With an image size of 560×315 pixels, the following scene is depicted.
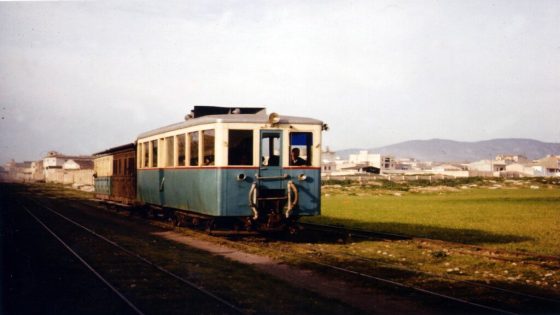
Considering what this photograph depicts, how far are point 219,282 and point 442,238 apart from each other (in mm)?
9004

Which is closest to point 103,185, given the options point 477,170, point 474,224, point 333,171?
point 474,224

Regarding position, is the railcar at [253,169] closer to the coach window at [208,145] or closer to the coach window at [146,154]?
the coach window at [208,145]

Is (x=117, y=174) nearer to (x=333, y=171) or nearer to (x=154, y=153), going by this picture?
(x=154, y=153)

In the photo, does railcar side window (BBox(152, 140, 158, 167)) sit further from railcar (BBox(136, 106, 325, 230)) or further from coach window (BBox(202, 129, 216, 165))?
coach window (BBox(202, 129, 216, 165))

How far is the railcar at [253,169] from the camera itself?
13.2 meters

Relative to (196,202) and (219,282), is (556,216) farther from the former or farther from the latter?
(219,282)

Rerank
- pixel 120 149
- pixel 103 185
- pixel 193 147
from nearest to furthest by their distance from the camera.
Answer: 1. pixel 193 147
2. pixel 120 149
3. pixel 103 185

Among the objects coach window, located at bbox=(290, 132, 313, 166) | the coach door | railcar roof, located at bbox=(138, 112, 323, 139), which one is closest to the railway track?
the coach door

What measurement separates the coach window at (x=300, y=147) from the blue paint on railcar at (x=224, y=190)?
0.31 metres

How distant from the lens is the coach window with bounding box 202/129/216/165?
44.6 ft

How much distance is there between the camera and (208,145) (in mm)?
13781

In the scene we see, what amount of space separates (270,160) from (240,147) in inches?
37.1

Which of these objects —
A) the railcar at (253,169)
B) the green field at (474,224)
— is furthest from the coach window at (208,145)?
the green field at (474,224)

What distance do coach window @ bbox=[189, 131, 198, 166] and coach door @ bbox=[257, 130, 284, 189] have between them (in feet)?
6.40
